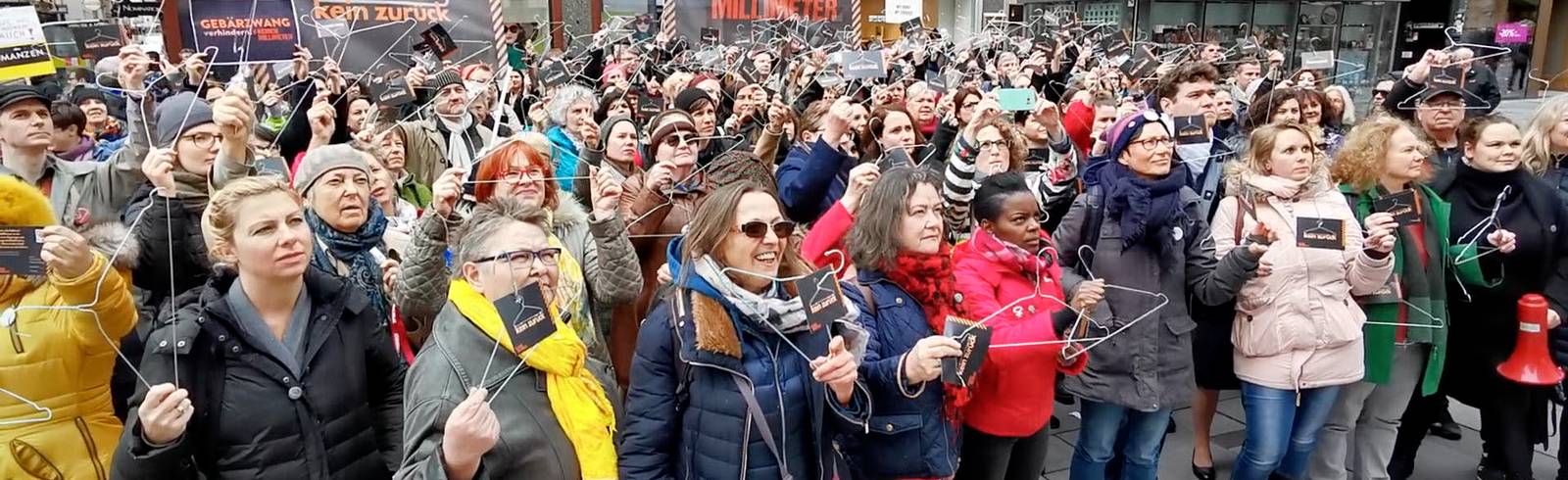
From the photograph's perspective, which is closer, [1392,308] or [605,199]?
[605,199]

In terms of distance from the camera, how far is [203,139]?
3424mm

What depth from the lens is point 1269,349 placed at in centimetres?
362

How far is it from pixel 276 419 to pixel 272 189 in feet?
1.81

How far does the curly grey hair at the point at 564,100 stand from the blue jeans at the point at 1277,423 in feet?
11.5

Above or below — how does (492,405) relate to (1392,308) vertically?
above

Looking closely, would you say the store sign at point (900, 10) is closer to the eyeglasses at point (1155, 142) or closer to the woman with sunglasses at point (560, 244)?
the eyeglasses at point (1155, 142)

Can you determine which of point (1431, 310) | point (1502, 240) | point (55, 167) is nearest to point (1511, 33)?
point (1502, 240)

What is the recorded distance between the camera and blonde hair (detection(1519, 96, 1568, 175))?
4.28 meters

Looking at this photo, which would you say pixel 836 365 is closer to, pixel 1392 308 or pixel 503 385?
pixel 503 385

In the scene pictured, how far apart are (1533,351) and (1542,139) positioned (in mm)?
968

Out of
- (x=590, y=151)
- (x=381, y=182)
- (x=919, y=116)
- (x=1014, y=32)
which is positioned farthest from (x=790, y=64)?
(x=1014, y=32)

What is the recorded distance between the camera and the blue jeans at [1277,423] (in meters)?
3.68

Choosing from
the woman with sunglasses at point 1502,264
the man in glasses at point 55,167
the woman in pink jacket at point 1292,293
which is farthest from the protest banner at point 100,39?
the woman with sunglasses at point 1502,264

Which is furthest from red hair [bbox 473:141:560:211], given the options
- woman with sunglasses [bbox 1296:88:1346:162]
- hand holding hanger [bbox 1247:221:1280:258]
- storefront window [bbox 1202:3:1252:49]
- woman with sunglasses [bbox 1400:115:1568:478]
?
storefront window [bbox 1202:3:1252:49]
